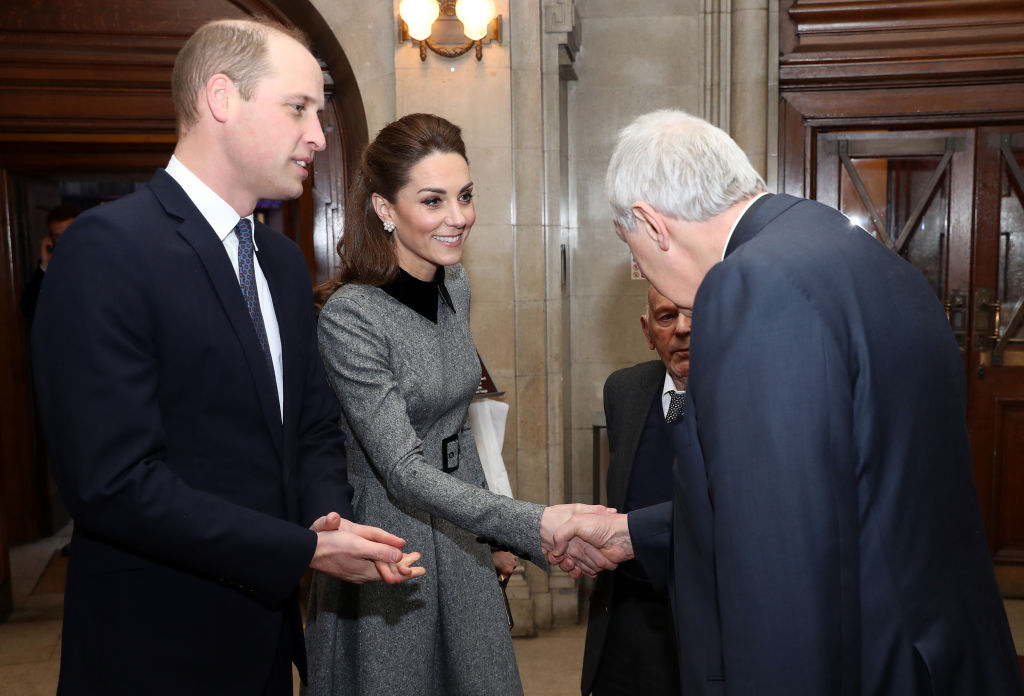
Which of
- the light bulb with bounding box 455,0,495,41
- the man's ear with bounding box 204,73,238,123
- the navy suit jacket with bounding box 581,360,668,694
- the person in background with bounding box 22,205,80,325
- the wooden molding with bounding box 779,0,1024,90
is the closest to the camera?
the man's ear with bounding box 204,73,238,123

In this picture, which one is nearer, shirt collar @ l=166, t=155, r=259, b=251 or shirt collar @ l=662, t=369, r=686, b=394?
shirt collar @ l=166, t=155, r=259, b=251

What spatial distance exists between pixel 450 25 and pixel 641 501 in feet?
9.61

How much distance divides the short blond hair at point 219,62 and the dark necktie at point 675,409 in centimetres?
128

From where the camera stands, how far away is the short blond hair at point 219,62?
1659mm

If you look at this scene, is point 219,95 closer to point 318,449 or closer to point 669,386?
point 318,449

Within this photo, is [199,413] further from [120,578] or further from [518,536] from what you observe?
[518,536]

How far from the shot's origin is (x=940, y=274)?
17.4ft

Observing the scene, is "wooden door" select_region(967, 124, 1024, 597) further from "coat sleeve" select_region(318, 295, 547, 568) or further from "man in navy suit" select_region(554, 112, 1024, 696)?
"man in navy suit" select_region(554, 112, 1024, 696)

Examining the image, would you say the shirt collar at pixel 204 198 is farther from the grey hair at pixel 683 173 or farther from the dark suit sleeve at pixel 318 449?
the grey hair at pixel 683 173

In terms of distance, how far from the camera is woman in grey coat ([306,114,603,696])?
82.9 inches

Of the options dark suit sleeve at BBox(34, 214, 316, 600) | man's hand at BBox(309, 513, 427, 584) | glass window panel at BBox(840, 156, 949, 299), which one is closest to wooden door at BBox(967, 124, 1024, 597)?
glass window panel at BBox(840, 156, 949, 299)

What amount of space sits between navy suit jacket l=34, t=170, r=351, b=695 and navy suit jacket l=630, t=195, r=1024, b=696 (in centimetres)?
77

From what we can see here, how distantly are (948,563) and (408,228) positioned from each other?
5.00ft

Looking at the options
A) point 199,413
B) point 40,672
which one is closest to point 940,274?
point 199,413
